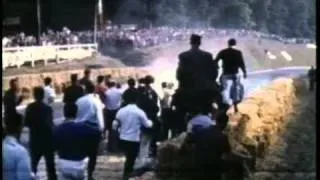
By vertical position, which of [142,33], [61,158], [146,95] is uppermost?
[142,33]

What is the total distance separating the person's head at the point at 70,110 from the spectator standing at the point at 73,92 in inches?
1.9

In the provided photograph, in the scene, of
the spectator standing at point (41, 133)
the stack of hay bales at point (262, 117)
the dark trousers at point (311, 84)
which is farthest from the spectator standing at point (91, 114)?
the dark trousers at point (311, 84)

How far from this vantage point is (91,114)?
7.25 meters

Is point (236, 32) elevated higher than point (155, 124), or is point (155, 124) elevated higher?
point (236, 32)

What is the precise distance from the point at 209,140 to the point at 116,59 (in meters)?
1.00

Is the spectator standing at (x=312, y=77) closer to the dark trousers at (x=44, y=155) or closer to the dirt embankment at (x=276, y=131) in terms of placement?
the dirt embankment at (x=276, y=131)

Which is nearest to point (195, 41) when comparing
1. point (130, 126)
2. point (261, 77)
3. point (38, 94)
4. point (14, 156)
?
point (261, 77)

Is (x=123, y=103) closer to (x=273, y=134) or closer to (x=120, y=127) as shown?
(x=120, y=127)

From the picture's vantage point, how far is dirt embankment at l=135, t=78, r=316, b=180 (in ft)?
23.2

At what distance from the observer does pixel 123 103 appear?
24.0ft

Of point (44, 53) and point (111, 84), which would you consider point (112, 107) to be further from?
point (44, 53)

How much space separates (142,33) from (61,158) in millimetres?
1187

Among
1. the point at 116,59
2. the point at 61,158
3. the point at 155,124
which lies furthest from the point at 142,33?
the point at 61,158

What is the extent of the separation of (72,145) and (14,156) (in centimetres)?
48
